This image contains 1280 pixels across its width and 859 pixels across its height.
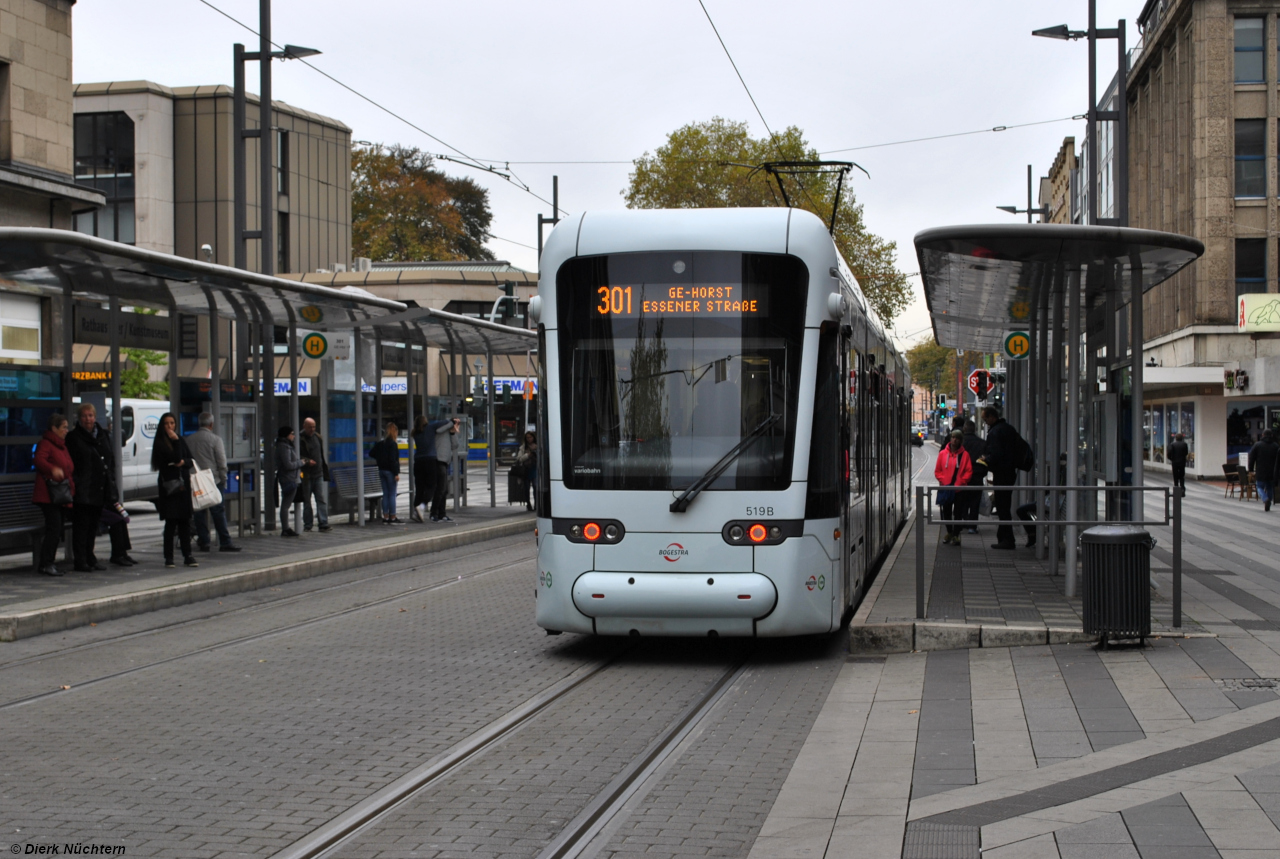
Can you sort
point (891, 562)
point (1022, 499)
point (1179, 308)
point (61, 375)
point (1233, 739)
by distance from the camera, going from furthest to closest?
point (1179, 308), point (1022, 499), point (891, 562), point (61, 375), point (1233, 739)

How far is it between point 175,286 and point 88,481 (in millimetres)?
2572

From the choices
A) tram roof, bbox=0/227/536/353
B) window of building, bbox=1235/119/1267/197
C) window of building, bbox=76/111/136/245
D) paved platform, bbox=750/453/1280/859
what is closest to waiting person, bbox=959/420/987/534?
paved platform, bbox=750/453/1280/859

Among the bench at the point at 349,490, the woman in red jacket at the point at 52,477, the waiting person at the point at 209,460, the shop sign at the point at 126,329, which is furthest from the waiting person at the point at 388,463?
the woman in red jacket at the point at 52,477

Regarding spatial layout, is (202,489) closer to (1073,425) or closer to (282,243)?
(1073,425)


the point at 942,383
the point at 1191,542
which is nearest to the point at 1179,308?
the point at 1191,542

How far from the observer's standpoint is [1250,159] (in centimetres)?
4503

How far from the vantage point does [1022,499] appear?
60.6ft

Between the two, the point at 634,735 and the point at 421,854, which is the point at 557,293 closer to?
the point at 634,735

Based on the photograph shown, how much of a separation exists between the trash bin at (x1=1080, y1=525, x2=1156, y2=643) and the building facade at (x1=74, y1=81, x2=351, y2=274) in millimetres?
46226

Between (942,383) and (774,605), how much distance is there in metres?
125

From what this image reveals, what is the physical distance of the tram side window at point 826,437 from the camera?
363 inches

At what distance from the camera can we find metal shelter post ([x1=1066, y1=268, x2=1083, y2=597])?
37.5 feet

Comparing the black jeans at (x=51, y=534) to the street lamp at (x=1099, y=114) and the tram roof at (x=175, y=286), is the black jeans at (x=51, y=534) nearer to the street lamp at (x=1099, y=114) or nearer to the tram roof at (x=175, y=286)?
the tram roof at (x=175, y=286)

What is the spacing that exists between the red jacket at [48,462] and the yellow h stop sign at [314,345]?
6294 millimetres
